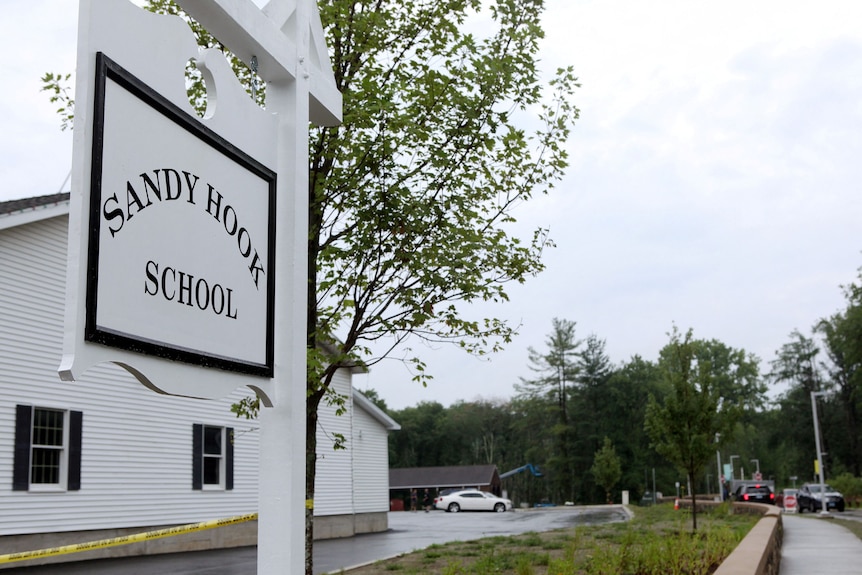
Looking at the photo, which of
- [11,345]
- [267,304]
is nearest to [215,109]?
[267,304]

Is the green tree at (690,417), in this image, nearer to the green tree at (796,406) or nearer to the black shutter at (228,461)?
the black shutter at (228,461)

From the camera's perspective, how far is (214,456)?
20.6m

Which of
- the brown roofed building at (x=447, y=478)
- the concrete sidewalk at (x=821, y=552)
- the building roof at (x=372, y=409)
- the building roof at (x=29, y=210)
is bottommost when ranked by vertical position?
the brown roofed building at (x=447, y=478)

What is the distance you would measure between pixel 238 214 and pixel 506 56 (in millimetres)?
5408

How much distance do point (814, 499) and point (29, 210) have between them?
39.8 m

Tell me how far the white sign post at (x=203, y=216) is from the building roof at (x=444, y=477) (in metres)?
Answer: 65.9

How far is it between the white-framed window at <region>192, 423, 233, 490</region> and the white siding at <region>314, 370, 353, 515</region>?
3932mm

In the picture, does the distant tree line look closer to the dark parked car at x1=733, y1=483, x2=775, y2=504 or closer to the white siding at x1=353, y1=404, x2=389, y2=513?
the dark parked car at x1=733, y1=483, x2=775, y2=504

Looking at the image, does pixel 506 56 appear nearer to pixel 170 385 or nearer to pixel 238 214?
pixel 238 214

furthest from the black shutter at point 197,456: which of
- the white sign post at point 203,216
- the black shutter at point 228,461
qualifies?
the white sign post at point 203,216

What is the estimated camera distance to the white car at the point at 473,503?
52344 mm

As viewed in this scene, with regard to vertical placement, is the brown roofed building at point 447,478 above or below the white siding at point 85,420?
below

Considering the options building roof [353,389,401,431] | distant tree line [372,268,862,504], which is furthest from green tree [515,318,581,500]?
building roof [353,389,401,431]

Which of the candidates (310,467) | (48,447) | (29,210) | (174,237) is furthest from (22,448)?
(174,237)
